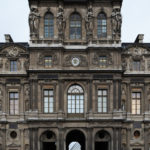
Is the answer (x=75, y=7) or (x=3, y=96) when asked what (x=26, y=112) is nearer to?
(x=3, y=96)

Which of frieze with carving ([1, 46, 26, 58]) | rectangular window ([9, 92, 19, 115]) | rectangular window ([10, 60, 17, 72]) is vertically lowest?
rectangular window ([9, 92, 19, 115])

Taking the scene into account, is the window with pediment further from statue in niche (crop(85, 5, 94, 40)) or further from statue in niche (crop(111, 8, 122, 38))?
statue in niche (crop(111, 8, 122, 38))

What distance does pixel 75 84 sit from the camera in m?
50.8

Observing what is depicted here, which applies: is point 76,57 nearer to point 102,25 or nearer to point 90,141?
point 102,25

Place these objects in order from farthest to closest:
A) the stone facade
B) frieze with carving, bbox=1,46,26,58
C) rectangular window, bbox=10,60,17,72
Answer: rectangular window, bbox=10,60,17,72, frieze with carving, bbox=1,46,26,58, the stone facade

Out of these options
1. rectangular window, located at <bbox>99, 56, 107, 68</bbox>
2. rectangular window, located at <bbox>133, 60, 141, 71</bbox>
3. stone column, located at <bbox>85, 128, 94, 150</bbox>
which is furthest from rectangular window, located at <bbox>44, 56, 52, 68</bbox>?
rectangular window, located at <bbox>133, 60, 141, 71</bbox>

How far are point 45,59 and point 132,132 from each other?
1351 centimetres

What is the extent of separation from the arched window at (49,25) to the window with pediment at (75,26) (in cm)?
232

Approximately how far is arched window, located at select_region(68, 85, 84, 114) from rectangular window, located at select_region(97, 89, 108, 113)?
200 centimetres

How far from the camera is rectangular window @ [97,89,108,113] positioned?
1982 inches

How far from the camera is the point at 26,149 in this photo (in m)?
51.1

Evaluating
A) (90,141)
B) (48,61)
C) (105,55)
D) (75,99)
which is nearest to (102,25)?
(105,55)

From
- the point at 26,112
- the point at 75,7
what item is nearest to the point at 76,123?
the point at 26,112

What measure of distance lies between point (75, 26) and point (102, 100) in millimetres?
9584
